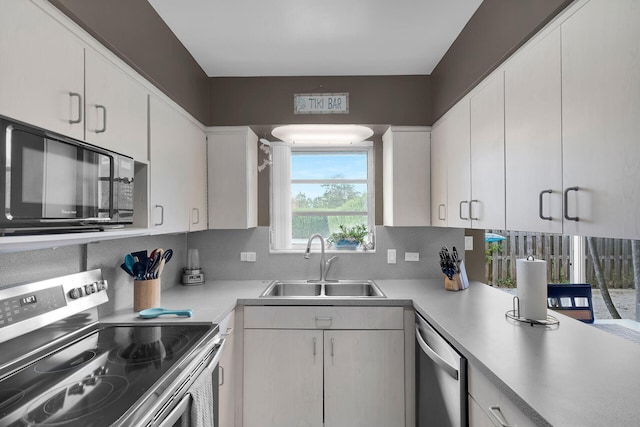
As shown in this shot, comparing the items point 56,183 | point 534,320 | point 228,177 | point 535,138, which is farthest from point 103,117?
point 534,320

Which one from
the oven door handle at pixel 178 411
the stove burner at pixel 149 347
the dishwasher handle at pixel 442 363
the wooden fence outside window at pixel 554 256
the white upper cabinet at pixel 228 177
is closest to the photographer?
the oven door handle at pixel 178 411

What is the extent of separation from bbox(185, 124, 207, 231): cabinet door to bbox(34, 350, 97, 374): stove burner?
1.03 metres

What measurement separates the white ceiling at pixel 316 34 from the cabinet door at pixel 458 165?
46 centimetres

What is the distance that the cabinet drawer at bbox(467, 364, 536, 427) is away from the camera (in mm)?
1022

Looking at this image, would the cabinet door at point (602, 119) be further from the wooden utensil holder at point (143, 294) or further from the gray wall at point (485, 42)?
the wooden utensil holder at point (143, 294)

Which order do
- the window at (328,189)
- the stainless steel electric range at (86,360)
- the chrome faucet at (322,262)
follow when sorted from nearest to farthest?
the stainless steel electric range at (86,360), the chrome faucet at (322,262), the window at (328,189)

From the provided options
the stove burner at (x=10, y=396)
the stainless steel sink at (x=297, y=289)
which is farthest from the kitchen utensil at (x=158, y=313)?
the stainless steel sink at (x=297, y=289)

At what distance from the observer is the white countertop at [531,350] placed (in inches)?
36.5

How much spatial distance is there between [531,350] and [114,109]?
1.84 metres

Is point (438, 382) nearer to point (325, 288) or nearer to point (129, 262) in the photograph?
point (325, 288)

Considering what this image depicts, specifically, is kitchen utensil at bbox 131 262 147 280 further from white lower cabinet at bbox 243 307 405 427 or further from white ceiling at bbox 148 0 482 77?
white ceiling at bbox 148 0 482 77

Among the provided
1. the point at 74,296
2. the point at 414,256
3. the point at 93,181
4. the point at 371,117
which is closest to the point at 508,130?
the point at 371,117

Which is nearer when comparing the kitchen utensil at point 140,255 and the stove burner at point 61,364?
the stove burner at point 61,364

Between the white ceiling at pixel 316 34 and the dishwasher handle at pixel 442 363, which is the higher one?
the white ceiling at pixel 316 34
